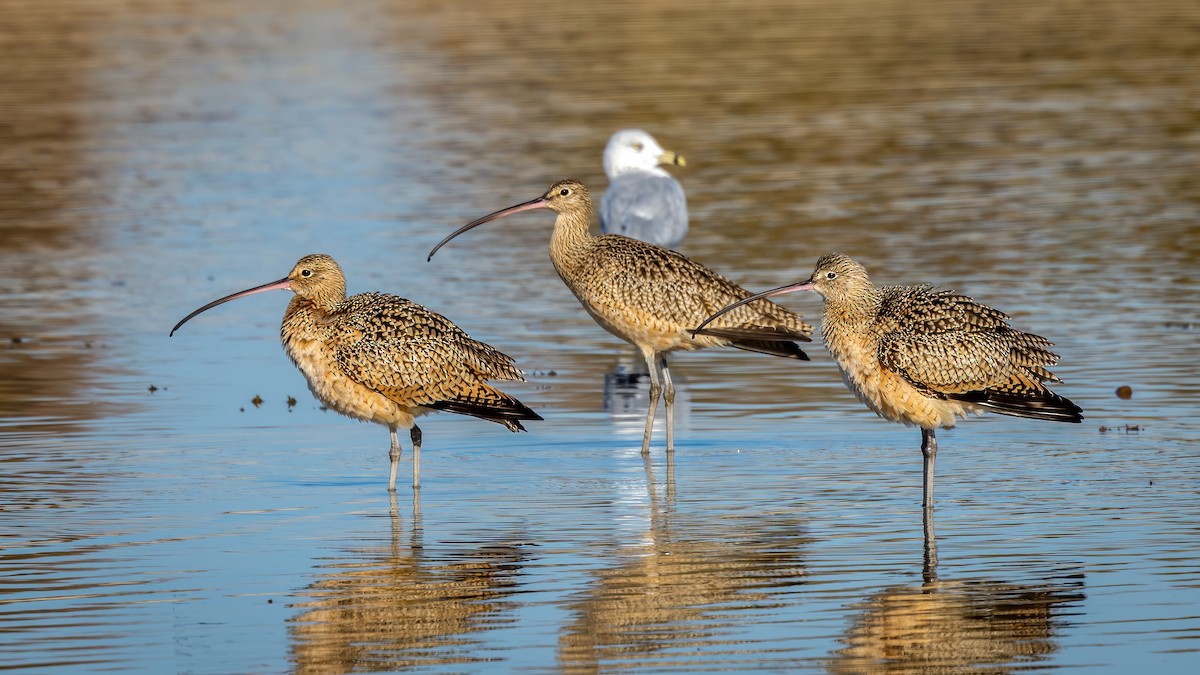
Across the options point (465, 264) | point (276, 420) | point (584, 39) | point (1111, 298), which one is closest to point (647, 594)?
point (276, 420)

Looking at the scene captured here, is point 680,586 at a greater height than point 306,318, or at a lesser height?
lesser

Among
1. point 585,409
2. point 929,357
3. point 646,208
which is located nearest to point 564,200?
point 585,409

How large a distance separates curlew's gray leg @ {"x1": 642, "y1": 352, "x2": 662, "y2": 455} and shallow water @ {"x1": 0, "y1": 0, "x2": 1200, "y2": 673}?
4.5 inches

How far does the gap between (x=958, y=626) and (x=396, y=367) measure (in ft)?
12.3

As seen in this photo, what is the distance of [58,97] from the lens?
3391cm

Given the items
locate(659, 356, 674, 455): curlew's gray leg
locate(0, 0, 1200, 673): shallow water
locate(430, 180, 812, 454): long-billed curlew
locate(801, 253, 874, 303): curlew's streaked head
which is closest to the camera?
locate(0, 0, 1200, 673): shallow water

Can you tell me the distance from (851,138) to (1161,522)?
57.6 ft

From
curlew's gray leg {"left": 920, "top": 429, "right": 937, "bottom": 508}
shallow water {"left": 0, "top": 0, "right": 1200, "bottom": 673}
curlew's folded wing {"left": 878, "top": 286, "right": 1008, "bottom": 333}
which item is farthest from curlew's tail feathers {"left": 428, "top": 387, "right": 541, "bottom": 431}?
curlew's gray leg {"left": 920, "top": 429, "right": 937, "bottom": 508}

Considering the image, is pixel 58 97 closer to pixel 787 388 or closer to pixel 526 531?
pixel 787 388

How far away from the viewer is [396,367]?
34.9ft

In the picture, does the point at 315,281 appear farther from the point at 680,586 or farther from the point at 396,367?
the point at 680,586

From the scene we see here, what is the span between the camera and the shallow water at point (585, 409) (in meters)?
8.01

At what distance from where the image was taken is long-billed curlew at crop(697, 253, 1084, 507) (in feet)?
32.3

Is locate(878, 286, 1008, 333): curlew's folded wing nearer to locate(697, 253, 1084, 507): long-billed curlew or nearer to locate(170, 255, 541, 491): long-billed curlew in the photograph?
locate(697, 253, 1084, 507): long-billed curlew
